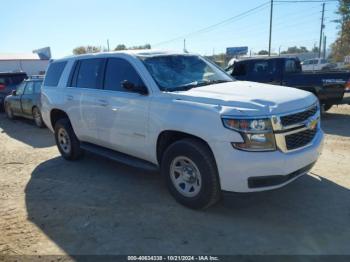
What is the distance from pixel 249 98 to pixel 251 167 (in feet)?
2.64

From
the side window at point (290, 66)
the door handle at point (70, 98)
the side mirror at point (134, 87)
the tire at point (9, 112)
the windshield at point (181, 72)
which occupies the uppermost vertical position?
the windshield at point (181, 72)

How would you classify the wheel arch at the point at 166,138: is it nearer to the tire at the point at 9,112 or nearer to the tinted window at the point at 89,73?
the tinted window at the point at 89,73

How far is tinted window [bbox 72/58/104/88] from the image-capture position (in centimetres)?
579

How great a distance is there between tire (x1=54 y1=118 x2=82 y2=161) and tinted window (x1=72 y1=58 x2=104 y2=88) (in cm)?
86

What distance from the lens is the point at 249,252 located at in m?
3.51

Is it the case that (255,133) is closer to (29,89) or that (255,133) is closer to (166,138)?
(166,138)

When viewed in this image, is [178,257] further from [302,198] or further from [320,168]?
[320,168]

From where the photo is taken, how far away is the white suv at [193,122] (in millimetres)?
3789

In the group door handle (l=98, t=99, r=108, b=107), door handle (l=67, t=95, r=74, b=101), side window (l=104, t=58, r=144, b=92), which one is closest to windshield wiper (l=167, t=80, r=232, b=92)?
side window (l=104, t=58, r=144, b=92)

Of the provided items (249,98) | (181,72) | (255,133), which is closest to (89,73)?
(181,72)

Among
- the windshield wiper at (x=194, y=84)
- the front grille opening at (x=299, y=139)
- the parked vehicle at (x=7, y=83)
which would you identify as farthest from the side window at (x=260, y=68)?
the parked vehicle at (x=7, y=83)

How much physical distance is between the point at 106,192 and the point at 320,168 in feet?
11.4

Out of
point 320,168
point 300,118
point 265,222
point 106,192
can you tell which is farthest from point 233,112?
point 320,168

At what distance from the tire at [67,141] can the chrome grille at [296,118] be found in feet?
13.4
